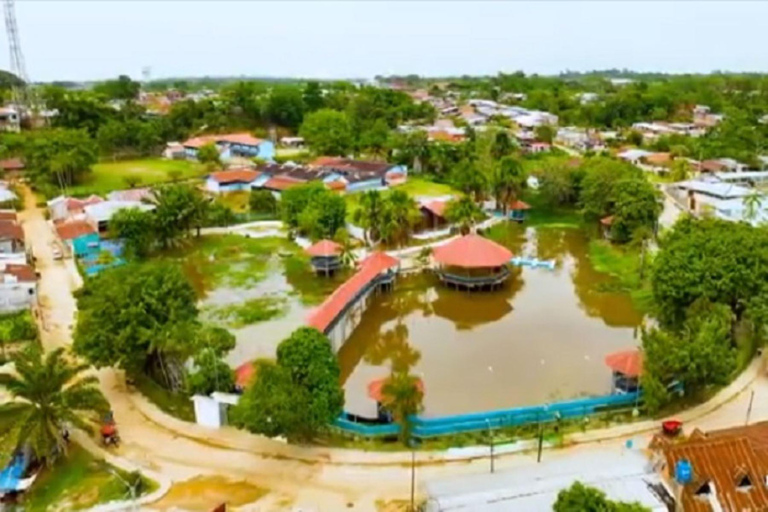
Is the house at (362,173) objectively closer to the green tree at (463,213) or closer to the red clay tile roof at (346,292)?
the green tree at (463,213)

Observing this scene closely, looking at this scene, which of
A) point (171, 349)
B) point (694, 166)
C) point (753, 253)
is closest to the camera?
point (171, 349)

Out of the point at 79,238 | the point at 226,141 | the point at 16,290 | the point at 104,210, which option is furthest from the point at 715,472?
the point at 226,141

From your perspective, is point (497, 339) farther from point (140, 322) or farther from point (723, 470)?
point (140, 322)

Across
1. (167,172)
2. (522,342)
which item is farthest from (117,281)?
(167,172)

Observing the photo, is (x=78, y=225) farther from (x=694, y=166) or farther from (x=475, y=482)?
(x=694, y=166)

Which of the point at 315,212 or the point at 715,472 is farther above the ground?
the point at 315,212

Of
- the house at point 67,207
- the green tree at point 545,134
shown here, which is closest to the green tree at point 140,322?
the house at point 67,207

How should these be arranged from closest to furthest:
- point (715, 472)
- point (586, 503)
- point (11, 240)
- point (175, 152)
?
point (586, 503)
point (715, 472)
point (11, 240)
point (175, 152)
